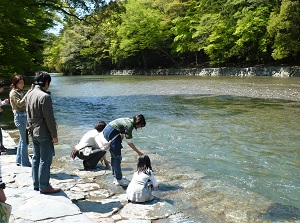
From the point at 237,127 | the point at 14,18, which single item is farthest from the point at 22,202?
the point at 14,18

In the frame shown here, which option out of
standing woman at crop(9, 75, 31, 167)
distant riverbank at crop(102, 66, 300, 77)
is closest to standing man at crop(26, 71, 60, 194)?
standing woman at crop(9, 75, 31, 167)

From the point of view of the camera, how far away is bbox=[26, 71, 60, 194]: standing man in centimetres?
426

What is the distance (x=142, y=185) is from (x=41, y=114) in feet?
5.96

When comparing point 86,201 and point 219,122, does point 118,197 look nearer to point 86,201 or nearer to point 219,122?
point 86,201

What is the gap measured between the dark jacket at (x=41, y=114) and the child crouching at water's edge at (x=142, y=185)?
4.74 ft

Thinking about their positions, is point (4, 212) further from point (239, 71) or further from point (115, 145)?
point (239, 71)

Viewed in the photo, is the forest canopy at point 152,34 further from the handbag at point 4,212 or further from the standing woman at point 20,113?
the handbag at point 4,212

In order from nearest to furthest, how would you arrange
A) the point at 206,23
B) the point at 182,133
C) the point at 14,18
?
1. the point at 182,133
2. the point at 14,18
3. the point at 206,23

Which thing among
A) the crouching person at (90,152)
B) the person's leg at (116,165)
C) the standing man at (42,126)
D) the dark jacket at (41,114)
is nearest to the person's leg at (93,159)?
the crouching person at (90,152)

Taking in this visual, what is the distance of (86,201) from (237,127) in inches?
265

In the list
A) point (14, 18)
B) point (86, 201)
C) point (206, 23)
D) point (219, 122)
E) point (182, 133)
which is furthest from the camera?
point (206, 23)

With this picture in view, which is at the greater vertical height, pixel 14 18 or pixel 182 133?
pixel 14 18

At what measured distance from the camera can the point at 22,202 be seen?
13.7 feet

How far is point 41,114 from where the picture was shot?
4.32 m
